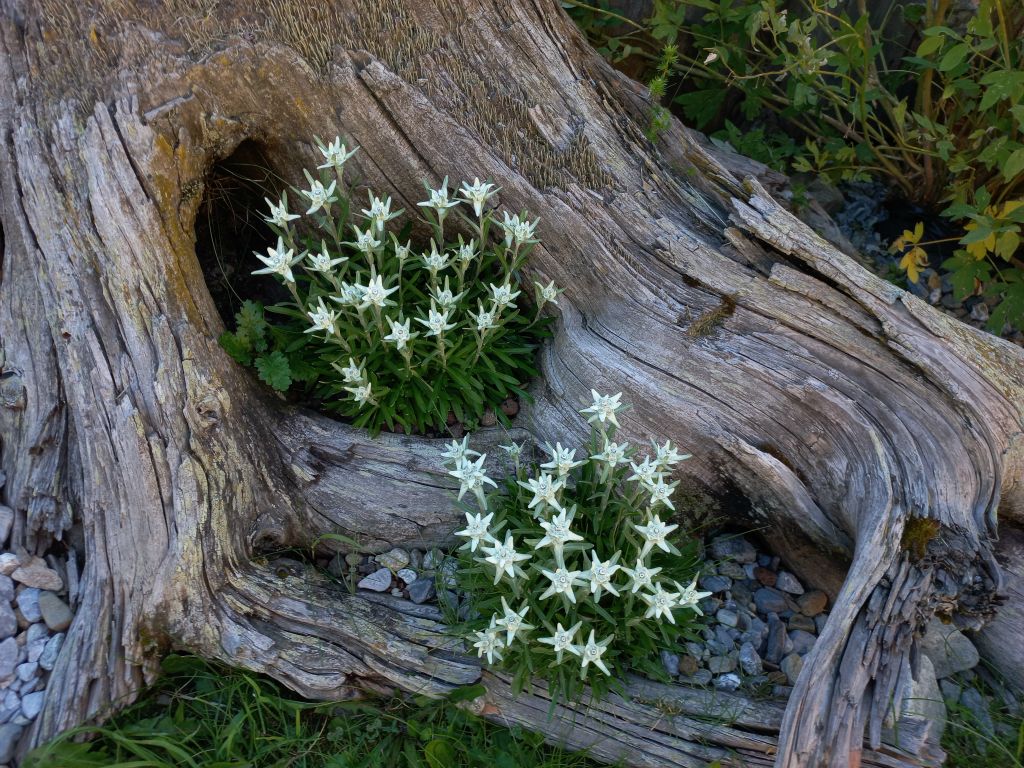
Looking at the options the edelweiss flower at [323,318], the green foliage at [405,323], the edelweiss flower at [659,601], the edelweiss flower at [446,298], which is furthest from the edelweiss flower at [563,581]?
the edelweiss flower at [323,318]

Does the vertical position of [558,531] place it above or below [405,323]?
below

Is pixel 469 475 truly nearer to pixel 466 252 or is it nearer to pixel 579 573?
pixel 579 573

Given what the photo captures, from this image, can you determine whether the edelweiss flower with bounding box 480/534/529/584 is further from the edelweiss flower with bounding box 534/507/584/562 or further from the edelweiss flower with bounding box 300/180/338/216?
the edelweiss flower with bounding box 300/180/338/216

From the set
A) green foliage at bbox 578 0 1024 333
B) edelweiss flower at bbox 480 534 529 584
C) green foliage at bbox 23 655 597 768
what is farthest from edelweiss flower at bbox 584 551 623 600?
green foliage at bbox 578 0 1024 333

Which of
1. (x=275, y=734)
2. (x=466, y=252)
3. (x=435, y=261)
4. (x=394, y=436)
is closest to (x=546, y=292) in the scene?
(x=466, y=252)

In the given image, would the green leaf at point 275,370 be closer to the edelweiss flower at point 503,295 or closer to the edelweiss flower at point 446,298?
the edelweiss flower at point 446,298

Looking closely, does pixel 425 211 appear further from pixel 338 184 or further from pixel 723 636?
pixel 723 636

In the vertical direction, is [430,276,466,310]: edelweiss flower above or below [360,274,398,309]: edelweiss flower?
below
